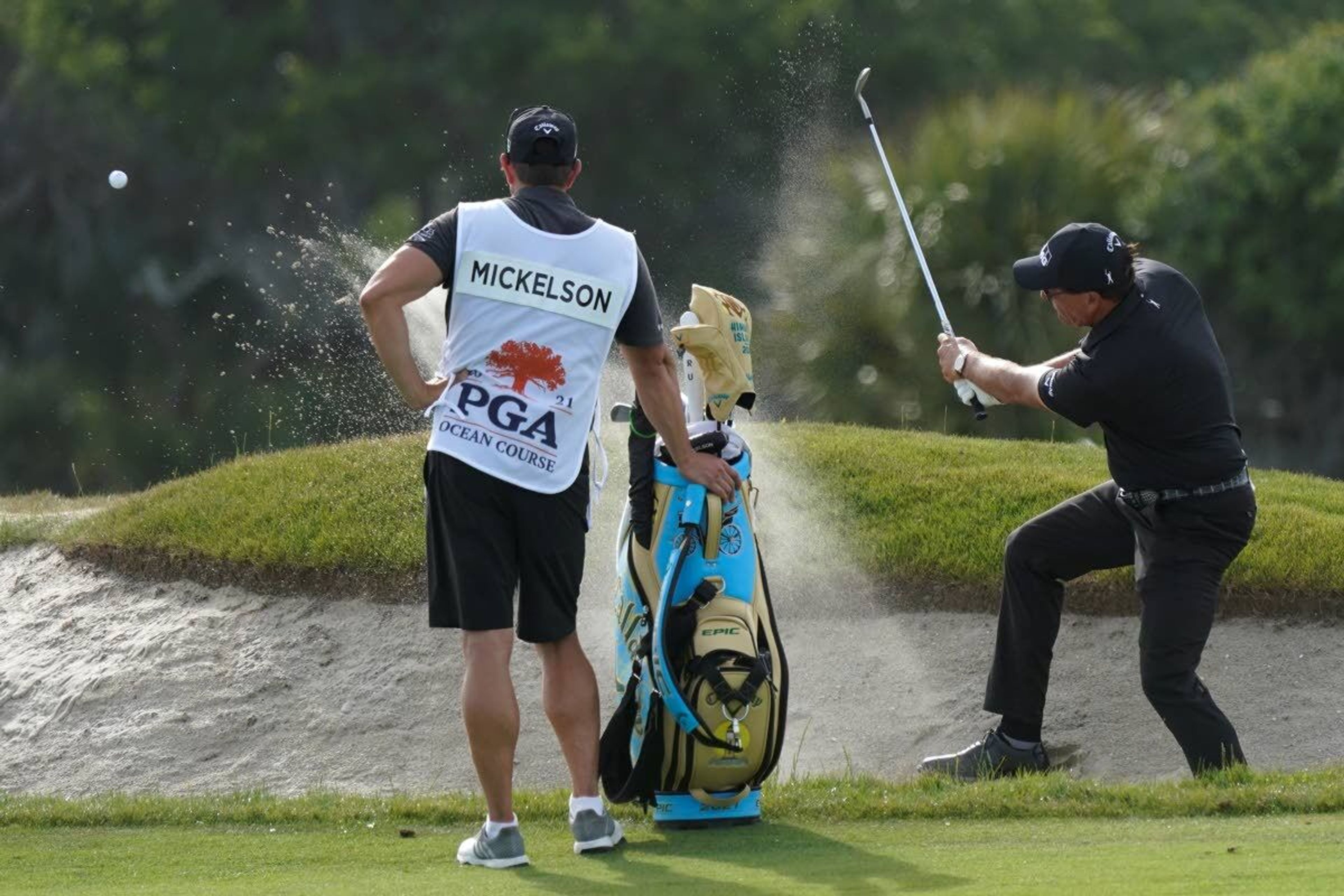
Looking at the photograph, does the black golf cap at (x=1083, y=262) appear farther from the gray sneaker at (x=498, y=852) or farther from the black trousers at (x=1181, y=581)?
the gray sneaker at (x=498, y=852)

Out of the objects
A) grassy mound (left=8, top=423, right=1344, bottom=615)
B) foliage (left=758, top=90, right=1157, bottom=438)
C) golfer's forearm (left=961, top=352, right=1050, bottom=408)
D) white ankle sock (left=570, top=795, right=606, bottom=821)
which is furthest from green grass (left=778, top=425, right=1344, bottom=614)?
foliage (left=758, top=90, right=1157, bottom=438)

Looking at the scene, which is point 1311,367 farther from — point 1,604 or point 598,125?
point 1,604

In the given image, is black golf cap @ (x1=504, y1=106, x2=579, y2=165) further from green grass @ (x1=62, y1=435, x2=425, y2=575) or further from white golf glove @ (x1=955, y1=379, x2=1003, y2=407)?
green grass @ (x1=62, y1=435, x2=425, y2=575)

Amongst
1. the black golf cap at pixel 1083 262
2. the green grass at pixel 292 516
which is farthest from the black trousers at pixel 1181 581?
the green grass at pixel 292 516

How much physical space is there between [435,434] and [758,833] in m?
1.58

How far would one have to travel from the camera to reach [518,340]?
6.45 meters

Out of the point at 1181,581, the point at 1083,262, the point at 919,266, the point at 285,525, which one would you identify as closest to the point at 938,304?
the point at 1083,262

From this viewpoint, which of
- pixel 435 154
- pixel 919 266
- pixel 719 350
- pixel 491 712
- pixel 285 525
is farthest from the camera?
pixel 435 154

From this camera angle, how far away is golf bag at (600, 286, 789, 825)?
689cm

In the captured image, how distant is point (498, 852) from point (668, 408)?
4.61 ft

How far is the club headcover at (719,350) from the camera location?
280 inches

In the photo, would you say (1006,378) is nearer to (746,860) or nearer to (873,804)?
(873,804)

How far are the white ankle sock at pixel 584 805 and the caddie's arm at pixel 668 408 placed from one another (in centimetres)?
102

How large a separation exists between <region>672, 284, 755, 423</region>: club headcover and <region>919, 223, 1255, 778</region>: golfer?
3.46ft
